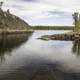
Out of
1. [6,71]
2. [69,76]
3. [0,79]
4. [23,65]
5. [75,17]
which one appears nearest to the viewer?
[0,79]

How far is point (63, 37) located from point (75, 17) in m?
58.5

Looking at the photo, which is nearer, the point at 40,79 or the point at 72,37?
the point at 40,79

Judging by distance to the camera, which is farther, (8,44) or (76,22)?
(76,22)

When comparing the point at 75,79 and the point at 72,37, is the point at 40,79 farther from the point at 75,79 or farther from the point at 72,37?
the point at 72,37

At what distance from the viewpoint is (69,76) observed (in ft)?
117

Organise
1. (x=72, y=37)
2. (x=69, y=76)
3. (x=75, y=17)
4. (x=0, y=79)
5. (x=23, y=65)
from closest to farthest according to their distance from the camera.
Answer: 1. (x=0, y=79)
2. (x=69, y=76)
3. (x=23, y=65)
4. (x=72, y=37)
5. (x=75, y=17)

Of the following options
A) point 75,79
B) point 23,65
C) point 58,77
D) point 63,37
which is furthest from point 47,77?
point 63,37

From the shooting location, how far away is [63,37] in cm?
12475

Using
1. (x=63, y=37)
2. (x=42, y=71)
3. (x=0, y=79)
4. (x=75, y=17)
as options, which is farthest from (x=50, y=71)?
(x=75, y=17)

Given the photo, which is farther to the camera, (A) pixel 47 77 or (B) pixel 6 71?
(B) pixel 6 71

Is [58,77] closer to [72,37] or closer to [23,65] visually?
[23,65]

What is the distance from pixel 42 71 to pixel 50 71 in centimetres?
Result: 125

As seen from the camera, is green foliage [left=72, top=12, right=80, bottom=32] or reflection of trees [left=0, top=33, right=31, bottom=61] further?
green foliage [left=72, top=12, right=80, bottom=32]

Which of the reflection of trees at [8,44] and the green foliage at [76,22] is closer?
the reflection of trees at [8,44]
